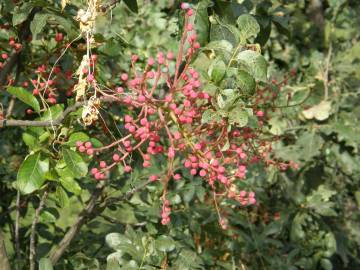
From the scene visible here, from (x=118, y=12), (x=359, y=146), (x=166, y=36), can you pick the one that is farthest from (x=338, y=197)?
(x=118, y=12)

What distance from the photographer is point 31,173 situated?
1594 millimetres

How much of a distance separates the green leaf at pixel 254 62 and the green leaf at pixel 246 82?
4 centimetres

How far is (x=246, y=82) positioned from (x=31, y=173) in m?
0.66

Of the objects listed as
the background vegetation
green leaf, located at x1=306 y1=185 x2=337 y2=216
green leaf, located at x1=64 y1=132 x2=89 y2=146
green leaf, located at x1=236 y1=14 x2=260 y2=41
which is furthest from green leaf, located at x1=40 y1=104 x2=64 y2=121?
green leaf, located at x1=306 y1=185 x2=337 y2=216

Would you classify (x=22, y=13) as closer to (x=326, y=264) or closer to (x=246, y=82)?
(x=246, y=82)

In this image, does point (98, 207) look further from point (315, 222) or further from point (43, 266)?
point (315, 222)

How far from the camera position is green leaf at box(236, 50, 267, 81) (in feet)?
4.52

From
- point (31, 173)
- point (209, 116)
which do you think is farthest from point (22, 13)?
point (209, 116)

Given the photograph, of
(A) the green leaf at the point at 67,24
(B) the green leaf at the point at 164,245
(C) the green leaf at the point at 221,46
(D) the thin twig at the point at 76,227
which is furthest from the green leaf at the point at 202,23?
(D) the thin twig at the point at 76,227

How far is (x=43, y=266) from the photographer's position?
178 centimetres

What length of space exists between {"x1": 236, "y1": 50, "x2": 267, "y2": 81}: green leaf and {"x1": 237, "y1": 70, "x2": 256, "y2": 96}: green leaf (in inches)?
1.5

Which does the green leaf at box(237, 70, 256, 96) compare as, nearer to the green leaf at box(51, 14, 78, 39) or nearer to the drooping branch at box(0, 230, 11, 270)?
the green leaf at box(51, 14, 78, 39)

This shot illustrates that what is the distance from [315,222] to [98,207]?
4.89 feet

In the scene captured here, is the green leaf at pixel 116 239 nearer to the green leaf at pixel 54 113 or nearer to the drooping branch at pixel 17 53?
the green leaf at pixel 54 113
